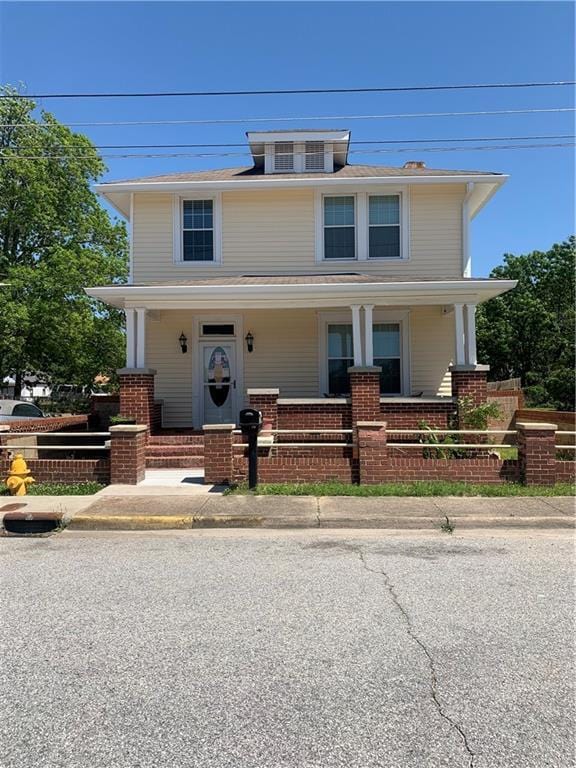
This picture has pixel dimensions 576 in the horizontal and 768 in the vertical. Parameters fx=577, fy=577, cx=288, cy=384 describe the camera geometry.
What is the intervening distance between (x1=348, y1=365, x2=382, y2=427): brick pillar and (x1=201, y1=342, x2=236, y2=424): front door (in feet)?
11.4

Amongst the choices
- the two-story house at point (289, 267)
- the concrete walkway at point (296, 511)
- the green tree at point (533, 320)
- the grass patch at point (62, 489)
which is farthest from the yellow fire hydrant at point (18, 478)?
the green tree at point (533, 320)

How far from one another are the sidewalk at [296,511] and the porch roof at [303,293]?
4981 mm

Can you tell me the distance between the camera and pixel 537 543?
633 centimetres

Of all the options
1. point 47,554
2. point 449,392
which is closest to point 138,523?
point 47,554

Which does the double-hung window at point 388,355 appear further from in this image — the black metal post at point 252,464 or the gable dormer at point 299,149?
the black metal post at point 252,464

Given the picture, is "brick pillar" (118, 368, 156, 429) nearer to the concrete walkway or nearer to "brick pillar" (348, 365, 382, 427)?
the concrete walkway

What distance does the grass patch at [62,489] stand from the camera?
8734 mm

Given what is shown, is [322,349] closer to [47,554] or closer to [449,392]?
[449,392]

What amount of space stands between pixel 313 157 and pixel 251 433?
915cm

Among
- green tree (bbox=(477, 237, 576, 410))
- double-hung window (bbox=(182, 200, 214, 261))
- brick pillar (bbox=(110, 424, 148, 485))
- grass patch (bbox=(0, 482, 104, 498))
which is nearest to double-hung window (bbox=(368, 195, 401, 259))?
double-hung window (bbox=(182, 200, 214, 261))

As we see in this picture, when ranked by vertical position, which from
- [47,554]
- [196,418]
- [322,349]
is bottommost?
[47,554]

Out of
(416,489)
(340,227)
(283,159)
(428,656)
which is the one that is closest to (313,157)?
(283,159)

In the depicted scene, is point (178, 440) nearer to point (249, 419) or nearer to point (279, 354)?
point (279, 354)

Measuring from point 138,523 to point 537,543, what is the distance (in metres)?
→ 4.67
